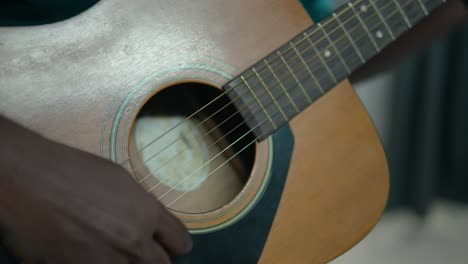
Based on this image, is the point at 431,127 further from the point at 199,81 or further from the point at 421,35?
the point at 199,81

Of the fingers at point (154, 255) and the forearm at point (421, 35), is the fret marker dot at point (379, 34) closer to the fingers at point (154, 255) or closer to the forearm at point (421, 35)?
the forearm at point (421, 35)

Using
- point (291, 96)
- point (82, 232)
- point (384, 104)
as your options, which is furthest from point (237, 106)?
point (384, 104)

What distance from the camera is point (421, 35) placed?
92 centimetres

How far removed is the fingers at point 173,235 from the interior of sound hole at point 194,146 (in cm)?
8

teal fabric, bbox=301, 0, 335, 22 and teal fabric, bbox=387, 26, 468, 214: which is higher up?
teal fabric, bbox=301, 0, 335, 22

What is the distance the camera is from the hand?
46 centimetres

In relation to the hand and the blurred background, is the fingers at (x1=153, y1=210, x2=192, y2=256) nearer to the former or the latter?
the hand

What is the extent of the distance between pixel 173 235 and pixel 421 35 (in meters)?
0.64

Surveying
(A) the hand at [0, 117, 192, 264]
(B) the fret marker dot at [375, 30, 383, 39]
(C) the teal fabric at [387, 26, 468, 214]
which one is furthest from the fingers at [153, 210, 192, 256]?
(C) the teal fabric at [387, 26, 468, 214]

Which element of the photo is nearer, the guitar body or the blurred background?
the guitar body

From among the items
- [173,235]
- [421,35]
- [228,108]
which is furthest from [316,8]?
[173,235]

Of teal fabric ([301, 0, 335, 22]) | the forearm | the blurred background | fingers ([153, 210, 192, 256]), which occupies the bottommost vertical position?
the blurred background

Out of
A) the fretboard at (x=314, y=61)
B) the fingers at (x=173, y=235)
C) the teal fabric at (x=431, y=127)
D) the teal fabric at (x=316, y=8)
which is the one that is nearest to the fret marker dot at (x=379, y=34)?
the fretboard at (x=314, y=61)

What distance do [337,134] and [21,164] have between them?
0.44 m
